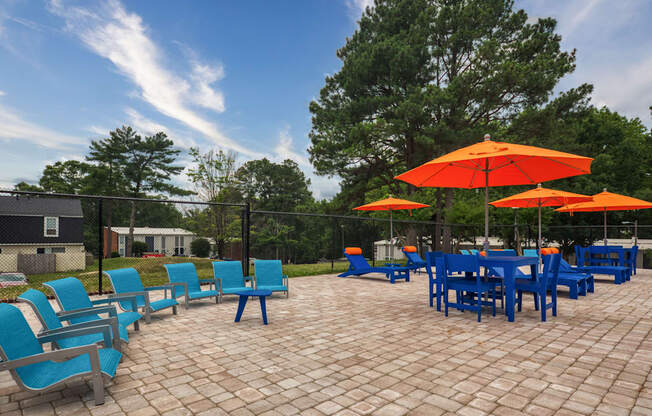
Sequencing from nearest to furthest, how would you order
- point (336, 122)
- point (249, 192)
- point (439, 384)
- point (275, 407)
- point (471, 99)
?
point (275, 407) → point (439, 384) → point (471, 99) → point (336, 122) → point (249, 192)

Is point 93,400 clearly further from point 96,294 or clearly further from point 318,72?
point 318,72

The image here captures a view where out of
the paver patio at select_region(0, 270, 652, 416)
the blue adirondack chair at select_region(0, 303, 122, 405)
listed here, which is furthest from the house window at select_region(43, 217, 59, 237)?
the blue adirondack chair at select_region(0, 303, 122, 405)

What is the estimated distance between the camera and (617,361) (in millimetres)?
3699

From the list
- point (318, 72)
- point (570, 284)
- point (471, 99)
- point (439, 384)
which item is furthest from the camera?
point (318, 72)

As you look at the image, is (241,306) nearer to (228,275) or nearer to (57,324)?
(228,275)

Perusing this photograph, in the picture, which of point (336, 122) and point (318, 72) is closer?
point (336, 122)

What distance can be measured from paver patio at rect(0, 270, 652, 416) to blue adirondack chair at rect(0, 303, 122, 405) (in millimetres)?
274

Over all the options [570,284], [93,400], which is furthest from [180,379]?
[570,284]

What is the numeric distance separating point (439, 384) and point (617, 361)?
2.07 metres

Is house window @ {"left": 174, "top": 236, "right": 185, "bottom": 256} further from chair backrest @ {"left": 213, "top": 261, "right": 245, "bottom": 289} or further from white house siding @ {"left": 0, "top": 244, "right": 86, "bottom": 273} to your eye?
chair backrest @ {"left": 213, "top": 261, "right": 245, "bottom": 289}

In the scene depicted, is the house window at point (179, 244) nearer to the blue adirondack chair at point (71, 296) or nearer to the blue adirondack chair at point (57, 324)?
the blue adirondack chair at point (71, 296)

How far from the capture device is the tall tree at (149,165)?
1489 inches

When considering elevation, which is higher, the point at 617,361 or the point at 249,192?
the point at 249,192

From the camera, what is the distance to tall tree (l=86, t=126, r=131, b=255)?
36.1 meters
